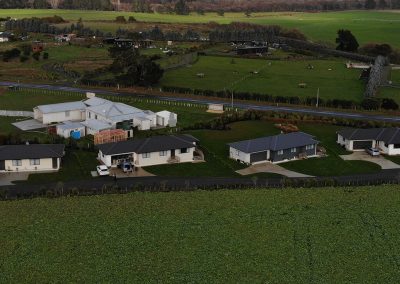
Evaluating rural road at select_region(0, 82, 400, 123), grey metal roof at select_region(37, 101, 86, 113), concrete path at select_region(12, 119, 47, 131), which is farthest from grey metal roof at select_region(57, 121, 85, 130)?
rural road at select_region(0, 82, 400, 123)

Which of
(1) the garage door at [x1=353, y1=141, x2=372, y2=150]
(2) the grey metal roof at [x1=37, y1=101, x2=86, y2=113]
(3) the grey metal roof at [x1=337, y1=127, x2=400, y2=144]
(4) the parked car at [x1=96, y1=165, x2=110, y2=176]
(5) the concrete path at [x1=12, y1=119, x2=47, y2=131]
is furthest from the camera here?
(2) the grey metal roof at [x1=37, y1=101, x2=86, y2=113]

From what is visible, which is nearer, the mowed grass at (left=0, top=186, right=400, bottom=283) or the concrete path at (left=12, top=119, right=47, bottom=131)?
the mowed grass at (left=0, top=186, right=400, bottom=283)

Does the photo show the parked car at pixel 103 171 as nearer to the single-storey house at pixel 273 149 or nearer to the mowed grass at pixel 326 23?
the single-storey house at pixel 273 149

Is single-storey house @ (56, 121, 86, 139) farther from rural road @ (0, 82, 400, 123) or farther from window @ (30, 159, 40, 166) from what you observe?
rural road @ (0, 82, 400, 123)

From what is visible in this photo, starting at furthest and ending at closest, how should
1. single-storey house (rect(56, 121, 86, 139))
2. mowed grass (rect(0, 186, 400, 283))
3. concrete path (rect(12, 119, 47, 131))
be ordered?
concrete path (rect(12, 119, 47, 131)), single-storey house (rect(56, 121, 86, 139)), mowed grass (rect(0, 186, 400, 283))

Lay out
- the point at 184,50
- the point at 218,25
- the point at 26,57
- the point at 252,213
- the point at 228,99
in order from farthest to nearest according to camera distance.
Result: the point at 218,25
the point at 184,50
the point at 26,57
the point at 228,99
the point at 252,213

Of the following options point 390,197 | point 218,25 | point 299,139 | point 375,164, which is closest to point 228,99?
point 299,139

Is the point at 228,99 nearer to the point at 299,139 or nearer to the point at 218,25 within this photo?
the point at 299,139
